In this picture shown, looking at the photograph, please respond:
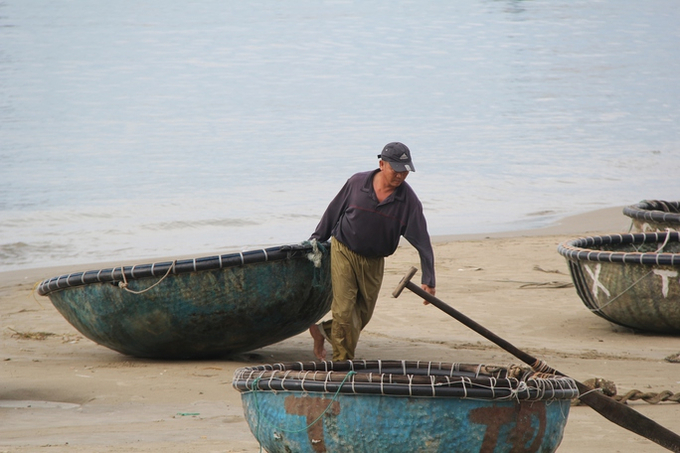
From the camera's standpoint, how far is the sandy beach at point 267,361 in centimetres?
509

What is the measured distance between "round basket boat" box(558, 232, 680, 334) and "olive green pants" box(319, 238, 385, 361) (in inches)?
97.0

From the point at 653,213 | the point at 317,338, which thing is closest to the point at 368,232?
the point at 317,338

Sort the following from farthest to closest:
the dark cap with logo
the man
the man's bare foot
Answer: the man's bare foot < the man < the dark cap with logo

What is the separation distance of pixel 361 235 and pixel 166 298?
1.44 meters

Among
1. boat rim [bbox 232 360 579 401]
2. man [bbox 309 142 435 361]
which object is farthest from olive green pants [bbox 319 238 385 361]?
boat rim [bbox 232 360 579 401]

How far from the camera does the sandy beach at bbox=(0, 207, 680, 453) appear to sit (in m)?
5.09

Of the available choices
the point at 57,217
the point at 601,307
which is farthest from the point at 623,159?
the point at 601,307

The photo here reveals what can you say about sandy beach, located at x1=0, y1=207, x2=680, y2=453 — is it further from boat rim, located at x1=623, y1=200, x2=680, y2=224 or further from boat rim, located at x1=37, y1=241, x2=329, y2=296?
boat rim, located at x1=623, y1=200, x2=680, y2=224

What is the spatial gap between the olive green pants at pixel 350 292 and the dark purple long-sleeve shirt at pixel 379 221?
→ 0.08 m

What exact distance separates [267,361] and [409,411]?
3.49 meters

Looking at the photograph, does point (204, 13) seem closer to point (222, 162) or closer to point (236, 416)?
point (222, 162)

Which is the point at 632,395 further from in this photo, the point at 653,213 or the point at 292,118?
the point at 292,118

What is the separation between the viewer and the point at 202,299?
665cm

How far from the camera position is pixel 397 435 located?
3.88 m
